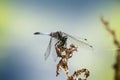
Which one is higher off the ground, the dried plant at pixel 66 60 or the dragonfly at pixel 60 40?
the dragonfly at pixel 60 40

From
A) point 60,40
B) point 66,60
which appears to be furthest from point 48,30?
point 66,60

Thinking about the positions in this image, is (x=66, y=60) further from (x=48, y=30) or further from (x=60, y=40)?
(x=48, y=30)

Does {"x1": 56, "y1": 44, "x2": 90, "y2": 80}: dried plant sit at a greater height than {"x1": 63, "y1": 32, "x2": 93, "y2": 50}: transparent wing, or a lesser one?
lesser

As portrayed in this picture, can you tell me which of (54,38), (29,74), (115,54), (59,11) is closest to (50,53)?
(54,38)

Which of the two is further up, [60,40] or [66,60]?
[60,40]

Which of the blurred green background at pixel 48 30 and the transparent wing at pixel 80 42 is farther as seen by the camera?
the transparent wing at pixel 80 42

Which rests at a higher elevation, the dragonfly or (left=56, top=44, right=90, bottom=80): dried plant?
the dragonfly

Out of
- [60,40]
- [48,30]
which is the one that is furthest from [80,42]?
[48,30]

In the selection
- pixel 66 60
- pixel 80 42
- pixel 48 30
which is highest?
pixel 48 30

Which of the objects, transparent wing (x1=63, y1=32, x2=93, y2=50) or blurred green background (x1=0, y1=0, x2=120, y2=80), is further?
transparent wing (x1=63, y1=32, x2=93, y2=50)

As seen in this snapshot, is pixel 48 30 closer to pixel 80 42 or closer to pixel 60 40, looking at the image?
pixel 60 40

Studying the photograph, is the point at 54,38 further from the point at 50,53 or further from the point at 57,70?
the point at 57,70
